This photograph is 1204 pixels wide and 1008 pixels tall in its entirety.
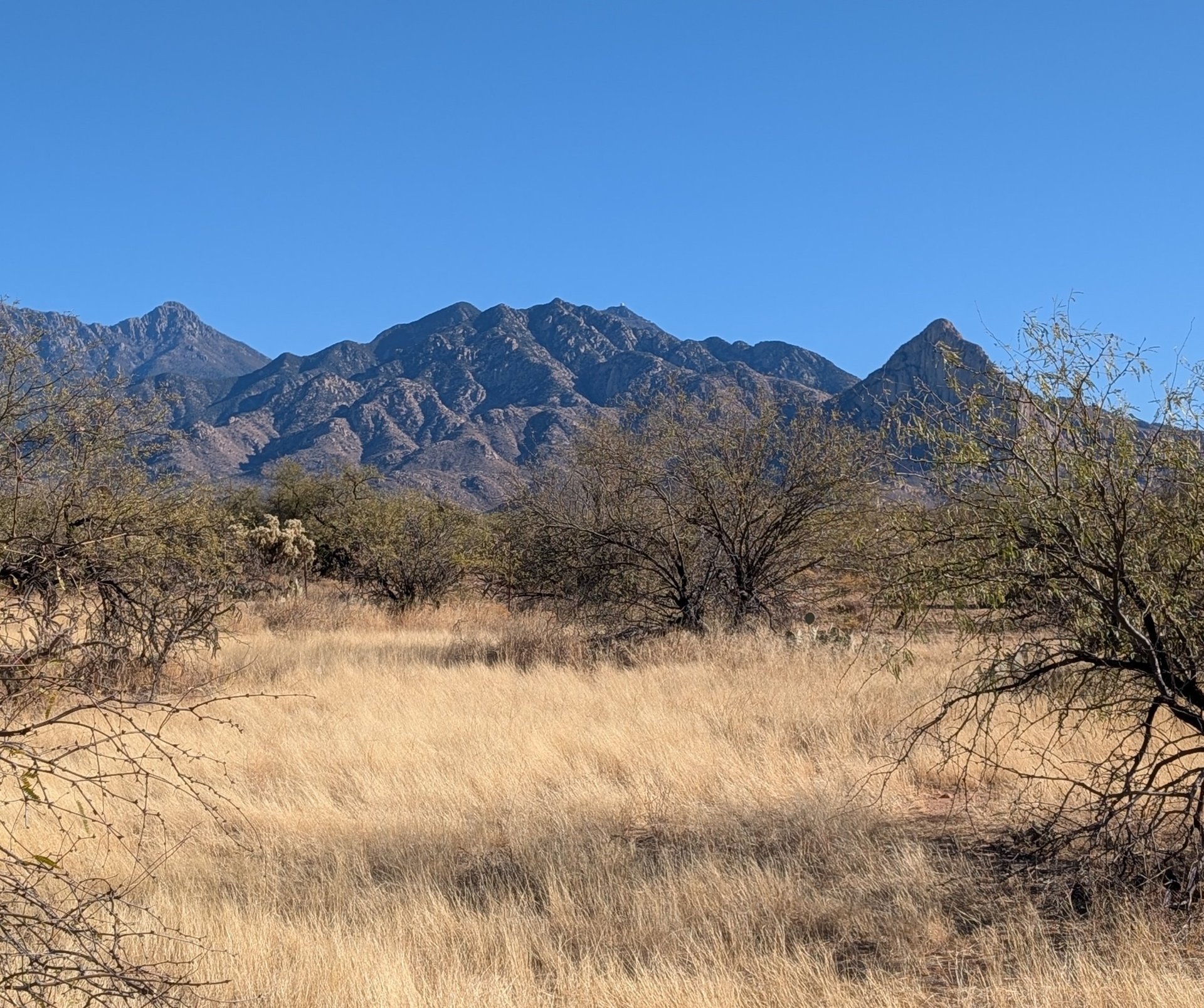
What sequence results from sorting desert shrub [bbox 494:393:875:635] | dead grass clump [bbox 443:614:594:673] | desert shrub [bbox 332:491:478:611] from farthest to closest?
1. desert shrub [bbox 332:491:478:611]
2. desert shrub [bbox 494:393:875:635]
3. dead grass clump [bbox 443:614:594:673]

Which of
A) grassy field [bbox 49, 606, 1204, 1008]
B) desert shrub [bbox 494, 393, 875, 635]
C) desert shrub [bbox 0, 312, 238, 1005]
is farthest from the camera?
desert shrub [bbox 494, 393, 875, 635]

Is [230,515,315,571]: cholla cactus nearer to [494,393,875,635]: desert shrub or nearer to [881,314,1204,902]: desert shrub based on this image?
[494,393,875,635]: desert shrub

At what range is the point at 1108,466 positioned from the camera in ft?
15.8

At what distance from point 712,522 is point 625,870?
8982 mm

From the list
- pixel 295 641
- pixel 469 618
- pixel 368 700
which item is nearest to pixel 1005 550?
pixel 368 700

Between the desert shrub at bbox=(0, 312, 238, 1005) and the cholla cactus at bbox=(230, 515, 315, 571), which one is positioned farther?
the cholla cactus at bbox=(230, 515, 315, 571)

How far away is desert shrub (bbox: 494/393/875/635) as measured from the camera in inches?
547

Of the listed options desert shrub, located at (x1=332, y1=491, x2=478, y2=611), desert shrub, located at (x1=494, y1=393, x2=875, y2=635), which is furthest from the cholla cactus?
desert shrub, located at (x1=494, y1=393, x2=875, y2=635)

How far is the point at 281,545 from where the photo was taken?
25.2m

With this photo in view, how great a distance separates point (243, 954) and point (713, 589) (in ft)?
34.9

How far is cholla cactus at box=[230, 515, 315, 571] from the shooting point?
943 inches

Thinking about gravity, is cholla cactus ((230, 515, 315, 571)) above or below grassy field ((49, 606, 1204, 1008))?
above

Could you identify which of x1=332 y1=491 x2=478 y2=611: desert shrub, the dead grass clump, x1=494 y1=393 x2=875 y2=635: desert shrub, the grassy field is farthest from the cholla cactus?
the grassy field

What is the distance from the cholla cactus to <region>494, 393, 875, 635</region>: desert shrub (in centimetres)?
1080
